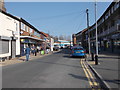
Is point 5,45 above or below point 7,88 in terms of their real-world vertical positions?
above

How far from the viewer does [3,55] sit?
1688 centimetres

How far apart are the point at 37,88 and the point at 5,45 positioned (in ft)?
43.3

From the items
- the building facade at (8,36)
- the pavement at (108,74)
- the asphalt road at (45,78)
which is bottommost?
the asphalt road at (45,78)

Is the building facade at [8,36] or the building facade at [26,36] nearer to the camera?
the building facade at [8,36]

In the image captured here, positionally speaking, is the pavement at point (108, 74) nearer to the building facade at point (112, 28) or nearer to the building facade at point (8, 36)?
the building facade at point (8, 36)

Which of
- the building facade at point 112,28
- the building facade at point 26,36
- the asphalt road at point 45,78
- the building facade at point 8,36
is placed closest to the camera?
the asphalt road at point 45,78

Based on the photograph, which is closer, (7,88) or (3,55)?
(7,88)

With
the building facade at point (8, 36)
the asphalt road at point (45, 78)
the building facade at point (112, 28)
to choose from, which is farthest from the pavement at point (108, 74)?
the building facade at point (112, 28)

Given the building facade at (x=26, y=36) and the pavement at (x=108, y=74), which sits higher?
the building facade at (x=26, y=36)

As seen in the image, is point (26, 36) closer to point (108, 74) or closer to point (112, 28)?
point (112, 28)

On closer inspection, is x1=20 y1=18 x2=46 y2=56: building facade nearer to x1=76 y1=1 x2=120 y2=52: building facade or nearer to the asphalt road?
x1=76 y1=1 x2=120 y2=52: building facade

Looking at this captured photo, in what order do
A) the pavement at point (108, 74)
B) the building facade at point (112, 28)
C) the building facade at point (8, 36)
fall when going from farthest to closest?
1. the building facade at point (112, 28)
2. the building facade at point (8, 36)
3. the pavement at point (108, 74)

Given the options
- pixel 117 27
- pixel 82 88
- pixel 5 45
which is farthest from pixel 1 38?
pixel 117 27

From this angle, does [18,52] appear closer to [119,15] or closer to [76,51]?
[76,51]
